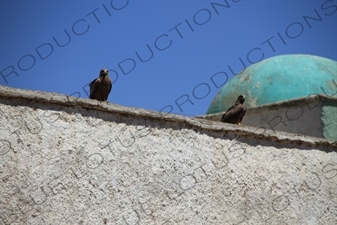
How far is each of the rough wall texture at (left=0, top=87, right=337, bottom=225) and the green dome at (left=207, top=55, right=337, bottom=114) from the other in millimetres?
3883

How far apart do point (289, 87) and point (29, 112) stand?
680cm

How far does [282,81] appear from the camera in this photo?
11.4m

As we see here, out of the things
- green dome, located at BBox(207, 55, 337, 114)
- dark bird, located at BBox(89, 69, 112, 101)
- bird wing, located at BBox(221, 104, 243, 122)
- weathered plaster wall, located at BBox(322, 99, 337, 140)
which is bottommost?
weathered plaster wall, located at BBox(322, 99, 337, 140)

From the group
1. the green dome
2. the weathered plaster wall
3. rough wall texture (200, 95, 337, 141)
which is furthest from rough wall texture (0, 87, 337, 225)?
the green dome

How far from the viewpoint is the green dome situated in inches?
440

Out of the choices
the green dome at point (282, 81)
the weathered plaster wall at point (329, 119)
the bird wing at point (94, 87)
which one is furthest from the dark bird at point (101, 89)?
the green dome at point (282, 81)

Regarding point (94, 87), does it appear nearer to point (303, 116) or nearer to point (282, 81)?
point (303, 116)

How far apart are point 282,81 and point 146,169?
236 inches

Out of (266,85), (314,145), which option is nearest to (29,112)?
(314,145)

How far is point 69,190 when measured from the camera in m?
5.57

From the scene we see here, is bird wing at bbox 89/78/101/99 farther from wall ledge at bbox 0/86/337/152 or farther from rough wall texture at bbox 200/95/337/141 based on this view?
rough wall texture at bbox 200/95/337/141

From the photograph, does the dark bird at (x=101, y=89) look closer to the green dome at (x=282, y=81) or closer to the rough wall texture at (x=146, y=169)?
the rough wall texture at (x=146, y=169)

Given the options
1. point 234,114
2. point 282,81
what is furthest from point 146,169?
point 282,81

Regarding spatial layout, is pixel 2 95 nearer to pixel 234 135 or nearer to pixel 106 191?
pixel 106 191
